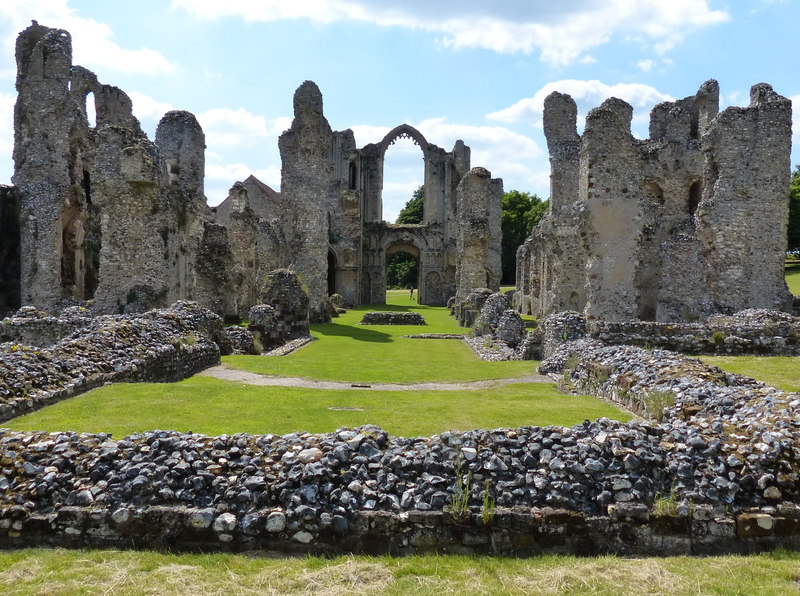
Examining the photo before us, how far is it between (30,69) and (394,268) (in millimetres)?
56712

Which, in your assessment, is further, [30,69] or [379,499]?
[30,69]

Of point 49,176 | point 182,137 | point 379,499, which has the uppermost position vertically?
point 182,137

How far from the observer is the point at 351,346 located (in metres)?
18.1

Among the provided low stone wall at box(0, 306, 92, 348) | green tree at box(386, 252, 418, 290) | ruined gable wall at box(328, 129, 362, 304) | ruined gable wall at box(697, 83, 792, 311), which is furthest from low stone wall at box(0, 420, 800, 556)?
green tree at box(386, 252, 418, 290)

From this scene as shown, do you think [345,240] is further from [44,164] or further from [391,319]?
[44,164]

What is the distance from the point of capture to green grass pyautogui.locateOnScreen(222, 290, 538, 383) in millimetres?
12328

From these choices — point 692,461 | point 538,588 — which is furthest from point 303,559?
point 692,461

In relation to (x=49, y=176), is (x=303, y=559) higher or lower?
lower

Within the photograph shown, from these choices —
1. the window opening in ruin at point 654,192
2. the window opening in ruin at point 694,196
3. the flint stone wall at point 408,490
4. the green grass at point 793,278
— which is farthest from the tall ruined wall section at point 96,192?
the green grass at point 793,278

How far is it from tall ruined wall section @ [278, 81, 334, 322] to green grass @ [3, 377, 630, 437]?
16702 millimetres

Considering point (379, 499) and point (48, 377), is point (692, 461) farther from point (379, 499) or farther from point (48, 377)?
point (48, 377)

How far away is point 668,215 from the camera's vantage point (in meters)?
24.8

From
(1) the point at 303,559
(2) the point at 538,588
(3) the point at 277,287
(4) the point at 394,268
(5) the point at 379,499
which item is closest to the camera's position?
(2) the point at 538,588

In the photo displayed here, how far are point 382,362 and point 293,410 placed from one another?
→ 240 inches
